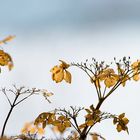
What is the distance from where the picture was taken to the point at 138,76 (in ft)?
4.82

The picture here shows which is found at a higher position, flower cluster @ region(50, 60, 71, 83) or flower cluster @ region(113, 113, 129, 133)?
flower cluster @ region(50, 60, 71, 83)

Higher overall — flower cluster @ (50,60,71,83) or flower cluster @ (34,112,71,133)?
flower cluster @ (50,60,71,83)

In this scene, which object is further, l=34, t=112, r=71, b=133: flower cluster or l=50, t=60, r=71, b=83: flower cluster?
l=50, t=60, r=71, b=83: flower cluster

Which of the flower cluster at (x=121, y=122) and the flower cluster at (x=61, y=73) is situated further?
the flower cluster at (x=61, y=73)

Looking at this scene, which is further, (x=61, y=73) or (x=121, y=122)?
(x=61, y=73)

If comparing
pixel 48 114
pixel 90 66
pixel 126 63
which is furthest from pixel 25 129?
pixel 126 63

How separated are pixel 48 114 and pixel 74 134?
0.13 m

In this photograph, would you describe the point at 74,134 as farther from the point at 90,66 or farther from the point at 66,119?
the point at 90,66

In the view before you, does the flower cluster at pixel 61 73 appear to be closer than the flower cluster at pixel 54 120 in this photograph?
No

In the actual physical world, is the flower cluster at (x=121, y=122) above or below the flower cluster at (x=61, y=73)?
below

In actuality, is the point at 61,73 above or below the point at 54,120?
above

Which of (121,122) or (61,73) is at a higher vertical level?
(61,73)

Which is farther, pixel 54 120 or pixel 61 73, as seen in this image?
pixel 61 73

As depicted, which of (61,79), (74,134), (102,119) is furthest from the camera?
(61,79)
